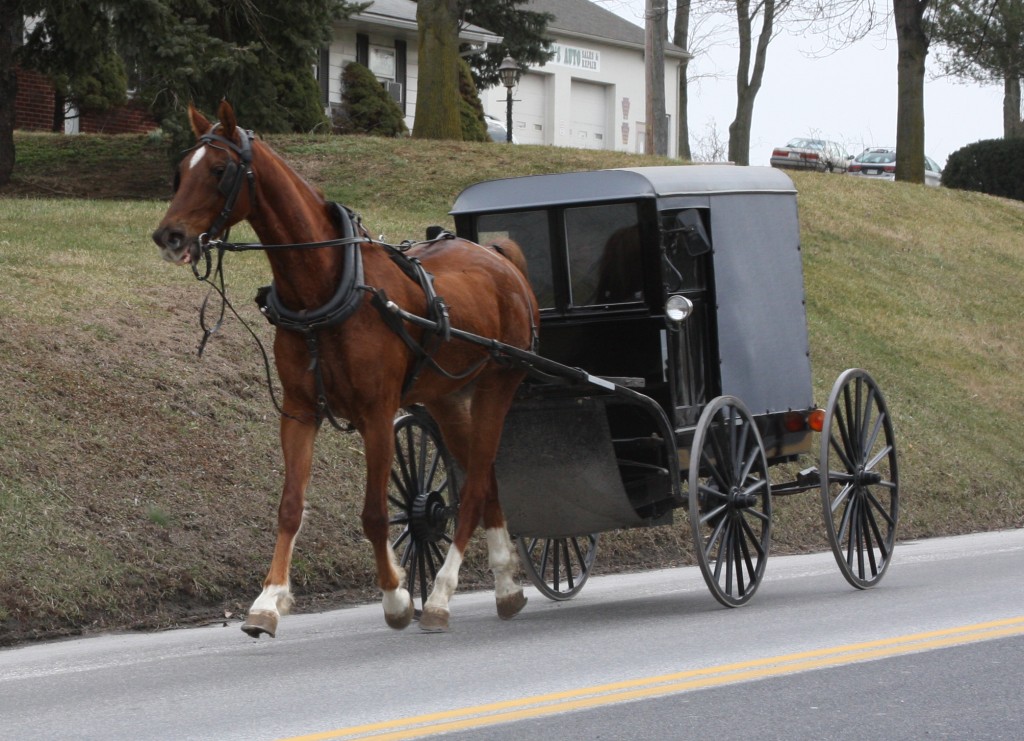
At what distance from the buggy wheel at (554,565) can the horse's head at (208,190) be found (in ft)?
10.2

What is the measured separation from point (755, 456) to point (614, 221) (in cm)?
164

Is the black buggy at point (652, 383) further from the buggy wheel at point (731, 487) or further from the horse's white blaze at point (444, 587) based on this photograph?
the horse's white blaze at point (444, 587)

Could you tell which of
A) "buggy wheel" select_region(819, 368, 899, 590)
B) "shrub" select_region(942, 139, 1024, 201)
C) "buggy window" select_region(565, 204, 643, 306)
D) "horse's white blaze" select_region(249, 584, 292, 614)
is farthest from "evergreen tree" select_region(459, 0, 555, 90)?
"horse's white blaze" select_region(249, 584, 292, 614)

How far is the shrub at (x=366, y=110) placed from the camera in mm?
31125

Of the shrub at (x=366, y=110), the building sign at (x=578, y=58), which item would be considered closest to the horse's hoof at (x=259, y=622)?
the shrub at (x=366, y=110)

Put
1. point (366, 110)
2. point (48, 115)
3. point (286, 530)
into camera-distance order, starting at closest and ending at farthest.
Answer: point (286, 530)
point (366, 110)
point (48, 115)

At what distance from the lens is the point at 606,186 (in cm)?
899

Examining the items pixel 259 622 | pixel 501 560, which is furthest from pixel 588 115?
pixel 259 622

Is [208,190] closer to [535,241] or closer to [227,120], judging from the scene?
Result: [227,120]

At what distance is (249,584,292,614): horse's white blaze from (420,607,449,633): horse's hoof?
104 cm

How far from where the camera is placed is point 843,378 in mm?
9352

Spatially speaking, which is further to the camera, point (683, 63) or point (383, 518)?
point (683, 63)

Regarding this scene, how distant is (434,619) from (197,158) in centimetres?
257

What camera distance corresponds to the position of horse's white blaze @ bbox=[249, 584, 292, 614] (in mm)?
6482
